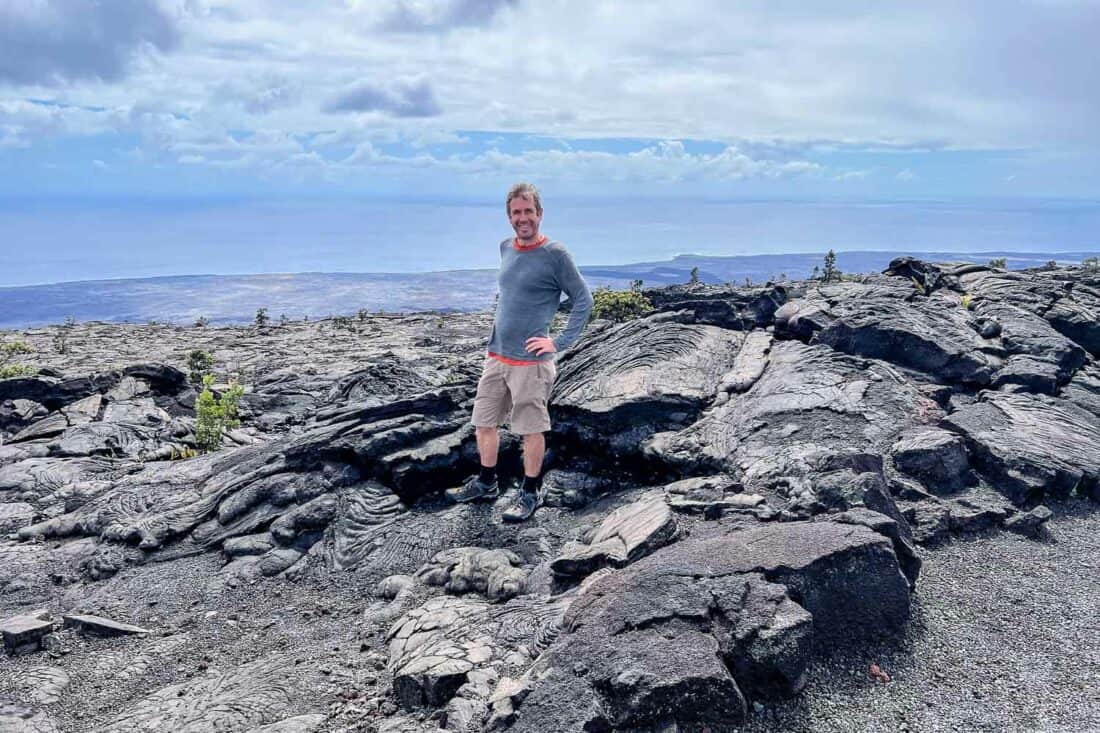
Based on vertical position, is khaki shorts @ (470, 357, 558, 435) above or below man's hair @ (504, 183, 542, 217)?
below

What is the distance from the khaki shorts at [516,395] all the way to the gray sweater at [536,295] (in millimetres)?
231

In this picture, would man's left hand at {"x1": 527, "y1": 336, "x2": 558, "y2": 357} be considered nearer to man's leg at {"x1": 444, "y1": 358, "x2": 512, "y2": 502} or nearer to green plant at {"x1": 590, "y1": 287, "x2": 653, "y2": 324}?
man's leg at {"x1": 444, "y1": 358, "x2": 512, "y2": 502}

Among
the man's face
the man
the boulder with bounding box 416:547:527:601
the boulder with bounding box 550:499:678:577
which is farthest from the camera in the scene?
the man

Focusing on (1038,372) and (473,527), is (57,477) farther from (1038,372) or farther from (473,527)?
(1038,372)

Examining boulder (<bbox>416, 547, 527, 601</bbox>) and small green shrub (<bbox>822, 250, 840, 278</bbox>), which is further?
small green shrub (<bbox>822, 250, 840, 278</bbox>)

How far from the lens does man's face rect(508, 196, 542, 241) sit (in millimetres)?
10000

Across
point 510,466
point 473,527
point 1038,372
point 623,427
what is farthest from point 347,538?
point 1038,372

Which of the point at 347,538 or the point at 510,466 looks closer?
the point at 347,538

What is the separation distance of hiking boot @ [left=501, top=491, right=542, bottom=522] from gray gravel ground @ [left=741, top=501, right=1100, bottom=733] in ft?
16.1

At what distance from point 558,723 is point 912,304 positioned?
14.0 metres

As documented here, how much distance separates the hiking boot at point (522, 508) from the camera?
438 inches

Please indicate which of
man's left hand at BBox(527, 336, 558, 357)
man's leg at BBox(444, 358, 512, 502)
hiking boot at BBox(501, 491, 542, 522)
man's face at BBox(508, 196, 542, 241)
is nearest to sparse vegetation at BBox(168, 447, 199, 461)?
man's leg at BBox(444, 358, 512, 502)

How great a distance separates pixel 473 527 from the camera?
11.1 meters

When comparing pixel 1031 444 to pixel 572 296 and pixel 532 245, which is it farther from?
pixel 532 245
